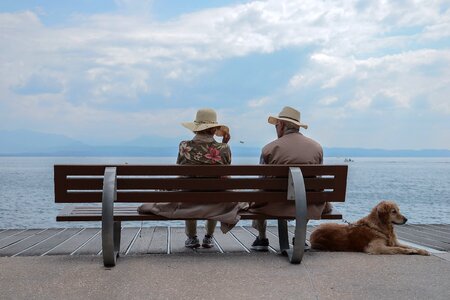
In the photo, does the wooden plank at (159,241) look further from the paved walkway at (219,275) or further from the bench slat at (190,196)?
the bench slat at (190,196)

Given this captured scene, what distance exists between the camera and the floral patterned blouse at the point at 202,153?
235 inches

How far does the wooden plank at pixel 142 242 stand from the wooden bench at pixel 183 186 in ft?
2.57

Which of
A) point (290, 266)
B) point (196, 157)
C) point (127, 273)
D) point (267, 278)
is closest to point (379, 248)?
point (290, 266)

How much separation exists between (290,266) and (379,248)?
1150mm

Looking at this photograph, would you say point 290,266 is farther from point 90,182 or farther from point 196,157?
point 90,182

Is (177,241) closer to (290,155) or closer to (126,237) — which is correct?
(126,237)

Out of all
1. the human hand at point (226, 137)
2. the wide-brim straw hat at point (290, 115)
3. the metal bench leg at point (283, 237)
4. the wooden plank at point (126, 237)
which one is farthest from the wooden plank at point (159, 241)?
the wide-brim straw hat at point (290, 115)

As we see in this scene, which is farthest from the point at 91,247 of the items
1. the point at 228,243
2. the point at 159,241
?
the point at 228,243

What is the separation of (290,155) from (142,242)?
85.1 inches

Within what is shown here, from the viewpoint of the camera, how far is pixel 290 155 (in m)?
6.06

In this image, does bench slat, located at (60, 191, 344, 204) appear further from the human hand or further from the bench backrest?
the human hand

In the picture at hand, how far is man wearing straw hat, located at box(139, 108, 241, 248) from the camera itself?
5.74 meters

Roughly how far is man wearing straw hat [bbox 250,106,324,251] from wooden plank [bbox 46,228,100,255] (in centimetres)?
200

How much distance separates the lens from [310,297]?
177 inches
